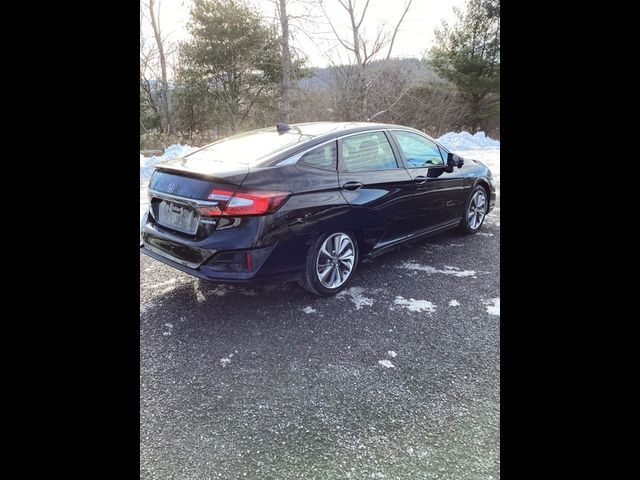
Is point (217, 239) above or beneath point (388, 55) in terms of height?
beneath

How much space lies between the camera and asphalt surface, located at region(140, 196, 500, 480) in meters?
1.98

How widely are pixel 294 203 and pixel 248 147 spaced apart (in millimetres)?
825

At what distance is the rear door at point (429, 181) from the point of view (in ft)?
14.2

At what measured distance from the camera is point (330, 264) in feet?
11.9

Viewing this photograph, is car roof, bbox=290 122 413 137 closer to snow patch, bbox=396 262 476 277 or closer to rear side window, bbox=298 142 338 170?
rear side window, bbox=298 142 338 170

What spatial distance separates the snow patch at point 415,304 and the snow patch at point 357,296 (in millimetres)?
246

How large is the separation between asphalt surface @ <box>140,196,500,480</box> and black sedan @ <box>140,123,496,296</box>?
1.39 ft

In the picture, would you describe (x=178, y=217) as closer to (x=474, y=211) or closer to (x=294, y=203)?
(x=294, y=203)

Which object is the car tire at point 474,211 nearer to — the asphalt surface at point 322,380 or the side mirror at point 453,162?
the side mirror at point 453,162
